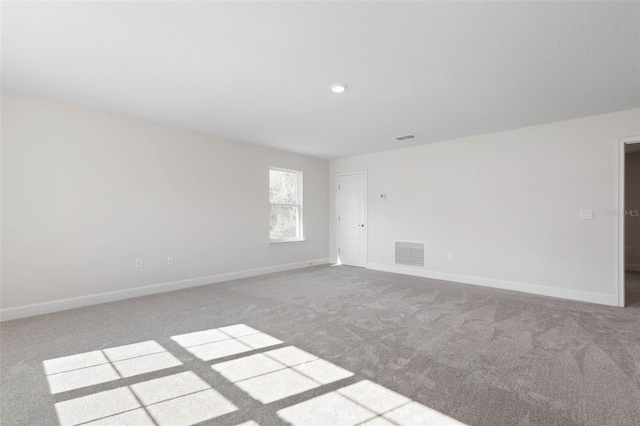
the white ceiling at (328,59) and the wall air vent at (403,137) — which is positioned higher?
the white ceiling at (328,59)

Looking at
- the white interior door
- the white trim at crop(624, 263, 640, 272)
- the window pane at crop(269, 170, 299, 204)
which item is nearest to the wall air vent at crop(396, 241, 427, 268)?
the white interior door

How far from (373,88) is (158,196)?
3397 millimetres

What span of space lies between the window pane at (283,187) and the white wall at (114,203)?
0.33 m

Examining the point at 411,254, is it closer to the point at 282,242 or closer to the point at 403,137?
the point at 403,137

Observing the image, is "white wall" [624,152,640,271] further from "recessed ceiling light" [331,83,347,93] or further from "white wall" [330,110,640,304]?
"recessed ceiling light" [331,83,347,93]

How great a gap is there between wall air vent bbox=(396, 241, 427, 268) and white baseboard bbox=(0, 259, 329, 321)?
2495 millimetres

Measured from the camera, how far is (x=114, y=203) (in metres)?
4.00

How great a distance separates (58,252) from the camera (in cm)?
357

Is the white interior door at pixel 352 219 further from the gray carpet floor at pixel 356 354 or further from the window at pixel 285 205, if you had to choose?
the gray carpet floor at pixel 356 354

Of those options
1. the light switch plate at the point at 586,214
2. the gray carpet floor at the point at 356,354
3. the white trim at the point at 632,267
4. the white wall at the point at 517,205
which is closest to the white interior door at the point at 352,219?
the white wall at the point at 517,205

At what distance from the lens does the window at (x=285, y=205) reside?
614 cm

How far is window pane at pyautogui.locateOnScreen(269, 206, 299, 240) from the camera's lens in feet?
20.1

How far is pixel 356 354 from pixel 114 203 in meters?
3.66

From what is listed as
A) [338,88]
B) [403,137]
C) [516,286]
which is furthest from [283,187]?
[516,286]
